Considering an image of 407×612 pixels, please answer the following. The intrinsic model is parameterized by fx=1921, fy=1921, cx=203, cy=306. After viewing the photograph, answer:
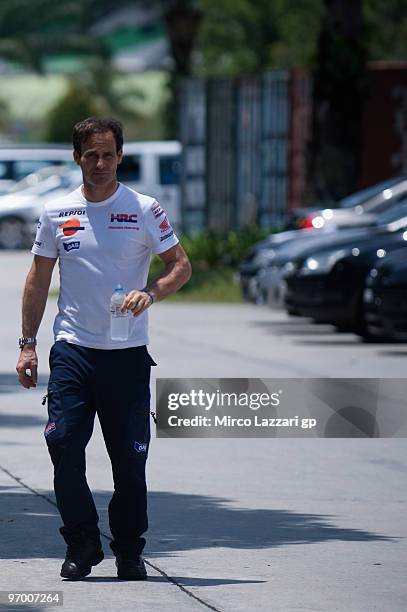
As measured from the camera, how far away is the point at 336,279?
20.0m

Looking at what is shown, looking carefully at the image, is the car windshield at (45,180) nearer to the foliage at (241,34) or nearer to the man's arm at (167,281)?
the foliage at (241,34)

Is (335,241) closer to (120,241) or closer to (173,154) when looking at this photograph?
(120,241)

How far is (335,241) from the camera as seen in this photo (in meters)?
21.0

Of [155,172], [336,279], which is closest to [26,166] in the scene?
[155,172]

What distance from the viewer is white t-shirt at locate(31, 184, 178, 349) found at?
7387 millimetres

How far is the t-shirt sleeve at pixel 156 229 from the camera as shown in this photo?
7457mm

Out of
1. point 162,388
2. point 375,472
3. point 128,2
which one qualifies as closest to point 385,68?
point 375,472

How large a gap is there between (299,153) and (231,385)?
23026mm

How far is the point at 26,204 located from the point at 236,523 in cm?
3666

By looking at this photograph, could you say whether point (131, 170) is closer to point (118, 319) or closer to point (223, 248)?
point (223, 248)

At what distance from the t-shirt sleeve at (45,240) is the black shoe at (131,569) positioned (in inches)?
48.2

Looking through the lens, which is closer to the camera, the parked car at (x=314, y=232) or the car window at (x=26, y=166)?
the parked car at (x=314, y=232)

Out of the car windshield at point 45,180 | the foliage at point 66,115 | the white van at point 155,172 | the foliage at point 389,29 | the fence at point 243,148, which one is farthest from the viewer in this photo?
the foliage at point 66,115

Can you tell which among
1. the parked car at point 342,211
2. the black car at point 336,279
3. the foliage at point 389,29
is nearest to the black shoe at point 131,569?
the black car at point 336,279
